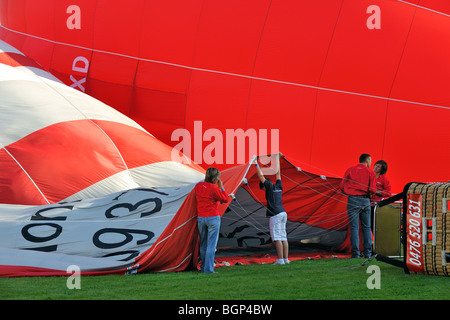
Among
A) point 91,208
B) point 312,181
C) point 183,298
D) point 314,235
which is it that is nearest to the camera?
point 183,298

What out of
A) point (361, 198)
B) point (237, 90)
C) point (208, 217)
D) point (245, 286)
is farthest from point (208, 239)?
point (237, 90)

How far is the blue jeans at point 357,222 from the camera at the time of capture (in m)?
7.81

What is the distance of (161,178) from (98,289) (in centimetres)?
360

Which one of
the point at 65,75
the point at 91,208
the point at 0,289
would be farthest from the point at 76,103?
the point at 0,289

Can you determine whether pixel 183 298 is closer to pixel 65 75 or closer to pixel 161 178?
pixel 161 178

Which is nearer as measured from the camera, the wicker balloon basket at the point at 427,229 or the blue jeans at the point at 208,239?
the wicker balloon basket at the point at 427,229

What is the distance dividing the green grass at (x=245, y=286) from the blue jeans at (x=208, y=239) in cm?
16

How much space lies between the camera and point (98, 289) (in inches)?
201

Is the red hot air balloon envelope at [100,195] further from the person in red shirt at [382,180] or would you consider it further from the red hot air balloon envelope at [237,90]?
the person in red shirt at [382,180]

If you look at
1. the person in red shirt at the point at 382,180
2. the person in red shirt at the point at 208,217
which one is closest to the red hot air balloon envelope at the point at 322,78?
the person in red shirt at the point at 382,180

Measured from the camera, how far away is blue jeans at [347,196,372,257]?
7.81 metres

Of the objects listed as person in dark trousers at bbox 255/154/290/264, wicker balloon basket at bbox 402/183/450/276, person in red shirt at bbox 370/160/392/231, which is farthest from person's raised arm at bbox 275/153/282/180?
wicker balloon basket at bbox 402/183/450/276

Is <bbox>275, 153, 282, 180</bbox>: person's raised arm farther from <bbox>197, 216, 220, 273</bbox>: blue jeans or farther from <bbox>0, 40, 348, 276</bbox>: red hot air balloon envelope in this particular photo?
<bbox>197, 216, 220, 273</bbox>: blue jeans

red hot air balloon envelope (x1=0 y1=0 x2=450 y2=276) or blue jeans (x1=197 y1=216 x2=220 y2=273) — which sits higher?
red hot air balloon envelope (x1=0 y1=0 x2=450 y2=276)
